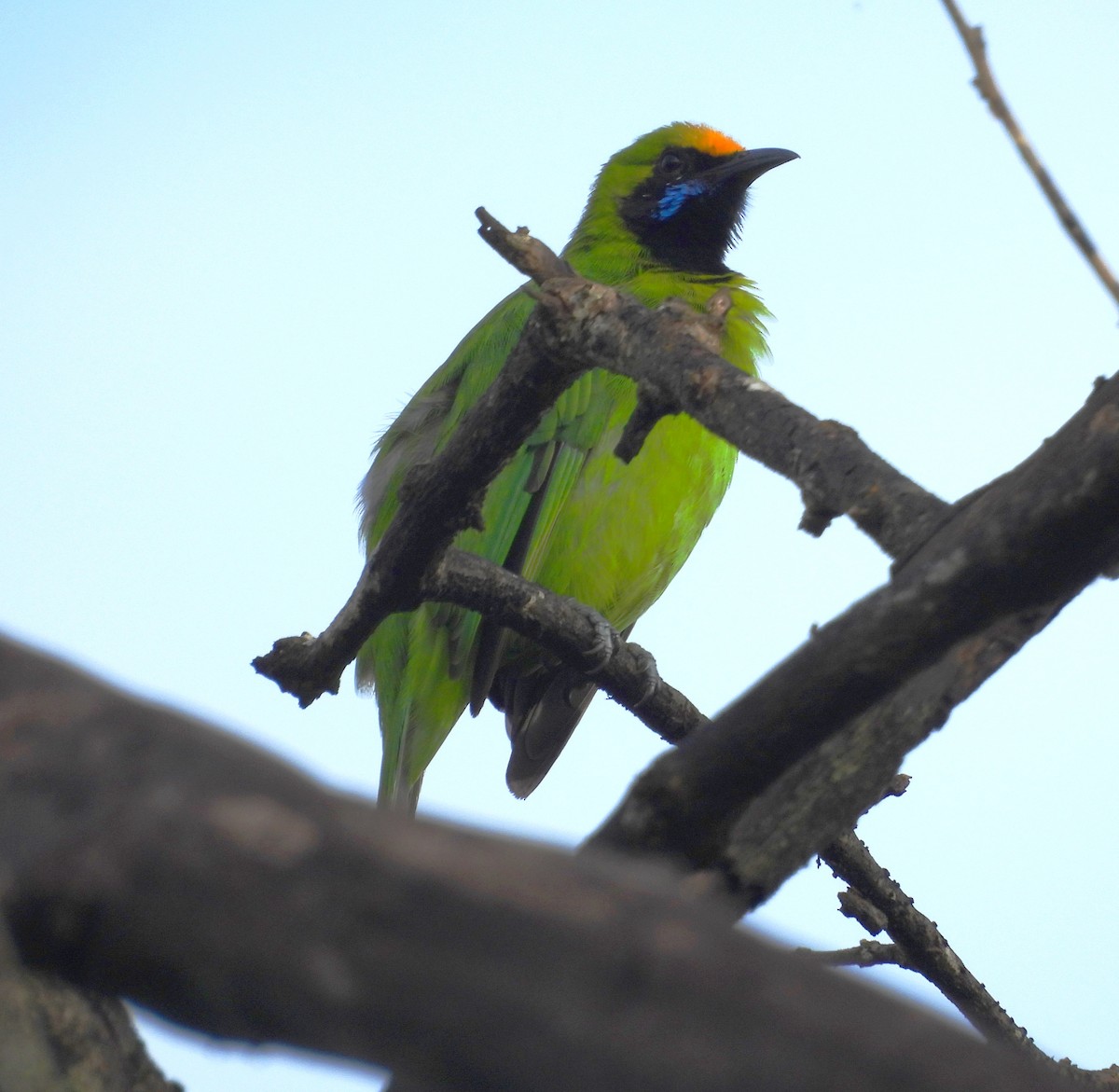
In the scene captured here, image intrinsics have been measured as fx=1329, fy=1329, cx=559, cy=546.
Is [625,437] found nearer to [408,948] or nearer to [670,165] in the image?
[408,948]

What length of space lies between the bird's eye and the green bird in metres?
0.94

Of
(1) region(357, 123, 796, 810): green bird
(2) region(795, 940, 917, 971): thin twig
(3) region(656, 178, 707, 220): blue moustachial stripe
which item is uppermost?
(3) region(656, 178, 707, 220): blue moustachial stripe

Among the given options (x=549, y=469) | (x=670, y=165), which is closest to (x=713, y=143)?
(x=670, y=165)

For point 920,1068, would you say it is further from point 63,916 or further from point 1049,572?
point 1049,572

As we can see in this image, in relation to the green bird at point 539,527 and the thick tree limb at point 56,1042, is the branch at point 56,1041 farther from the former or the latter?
the green bird at point 539,527

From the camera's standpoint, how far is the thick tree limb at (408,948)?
27.9 inches

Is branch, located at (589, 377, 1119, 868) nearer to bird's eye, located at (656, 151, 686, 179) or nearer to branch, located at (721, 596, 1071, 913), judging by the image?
branch, located at (721, 596, 1071, 913)

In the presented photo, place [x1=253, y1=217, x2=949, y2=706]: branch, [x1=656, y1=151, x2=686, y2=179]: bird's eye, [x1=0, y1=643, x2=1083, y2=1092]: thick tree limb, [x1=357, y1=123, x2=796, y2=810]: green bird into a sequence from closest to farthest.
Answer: [x1=0, y1=643, x2=1083, y2=1092]: thick tree limb → [x1=253, y1=217, x2=949, y2=706]: branch → [x1=357, y1=123, x2=796, y2=810]: green bird → [x1=656, y1=151, x2=686, y2=179]: bird's eye

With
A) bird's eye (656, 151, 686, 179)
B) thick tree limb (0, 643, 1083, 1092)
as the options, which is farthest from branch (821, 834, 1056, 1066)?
bird's eye (656, 151, 686, 179)

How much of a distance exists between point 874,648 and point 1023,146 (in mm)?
600

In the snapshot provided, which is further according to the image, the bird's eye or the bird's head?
the bird's eye

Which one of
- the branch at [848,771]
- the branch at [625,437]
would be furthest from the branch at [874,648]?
the branch at [625,437]

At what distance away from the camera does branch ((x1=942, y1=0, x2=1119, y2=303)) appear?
1343mm

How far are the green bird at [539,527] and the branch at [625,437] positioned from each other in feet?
4.69
